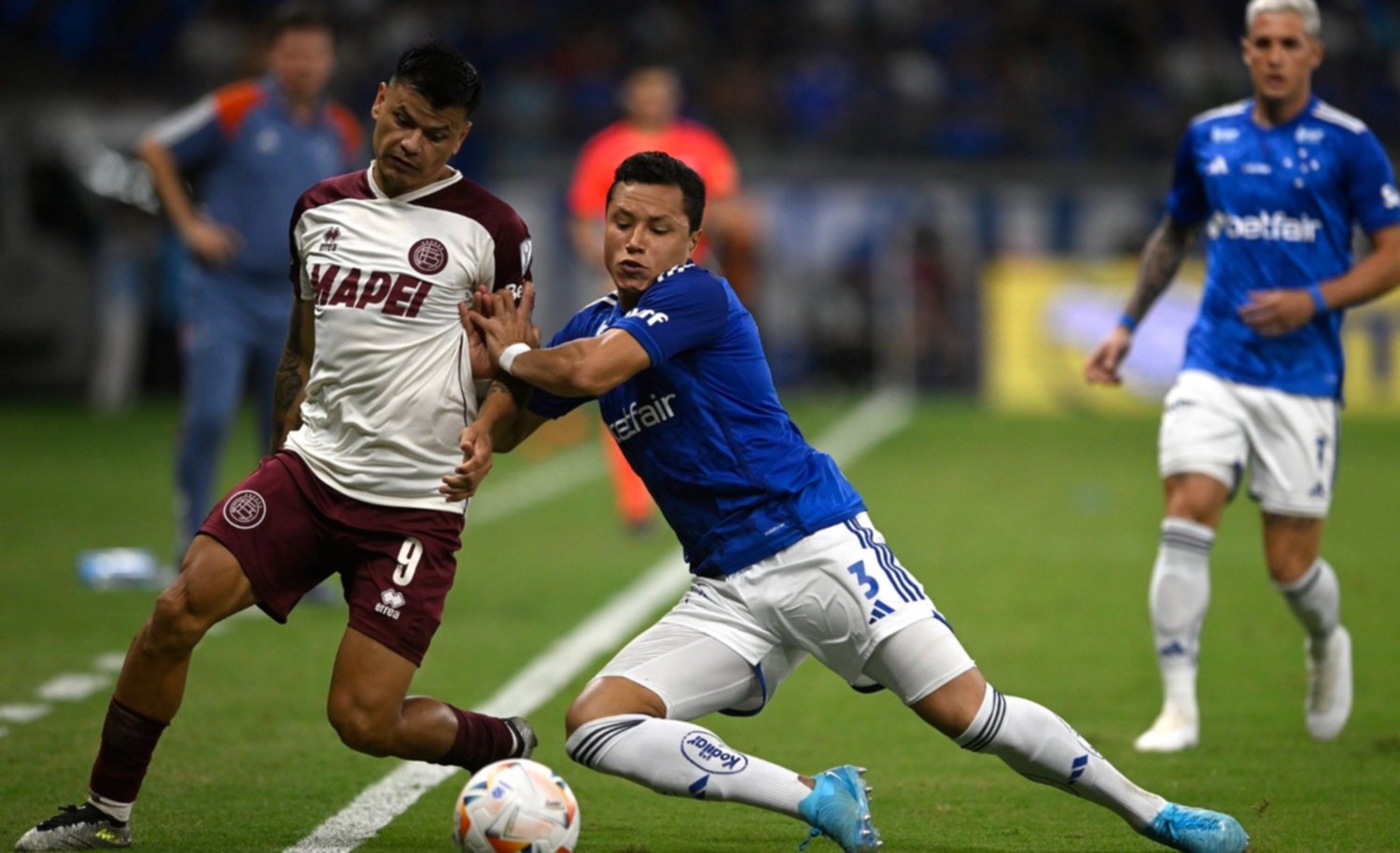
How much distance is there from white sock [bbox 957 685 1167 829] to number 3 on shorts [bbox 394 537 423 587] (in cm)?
149

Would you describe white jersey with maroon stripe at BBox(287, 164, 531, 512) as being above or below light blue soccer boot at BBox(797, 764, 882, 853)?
above

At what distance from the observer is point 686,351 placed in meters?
5.03

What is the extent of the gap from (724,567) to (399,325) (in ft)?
3.57

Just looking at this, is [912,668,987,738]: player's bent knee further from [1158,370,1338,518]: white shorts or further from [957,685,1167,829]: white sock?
[1158,370,1338,518]: white shorts

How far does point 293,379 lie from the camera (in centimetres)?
551

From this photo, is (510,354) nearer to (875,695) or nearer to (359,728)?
(359,728)

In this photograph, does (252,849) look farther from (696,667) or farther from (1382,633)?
(1382,633)

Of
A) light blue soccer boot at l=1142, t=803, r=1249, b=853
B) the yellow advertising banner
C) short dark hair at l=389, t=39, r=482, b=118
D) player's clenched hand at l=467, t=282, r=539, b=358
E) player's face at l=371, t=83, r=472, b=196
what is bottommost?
the yellow advertising banner

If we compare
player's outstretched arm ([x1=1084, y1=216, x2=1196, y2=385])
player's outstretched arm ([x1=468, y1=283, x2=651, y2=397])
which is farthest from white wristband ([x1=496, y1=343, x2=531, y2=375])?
player's outstretched arm ([x1=1084, y1=216, x2=1196, y2=385])

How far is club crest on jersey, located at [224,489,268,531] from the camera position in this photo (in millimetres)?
5109

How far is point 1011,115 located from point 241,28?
941 cm

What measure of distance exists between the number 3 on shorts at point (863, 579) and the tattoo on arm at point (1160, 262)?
256 centimetres

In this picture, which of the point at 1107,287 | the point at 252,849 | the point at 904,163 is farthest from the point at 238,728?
the point at 904,163

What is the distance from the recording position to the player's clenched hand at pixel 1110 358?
7.01m
